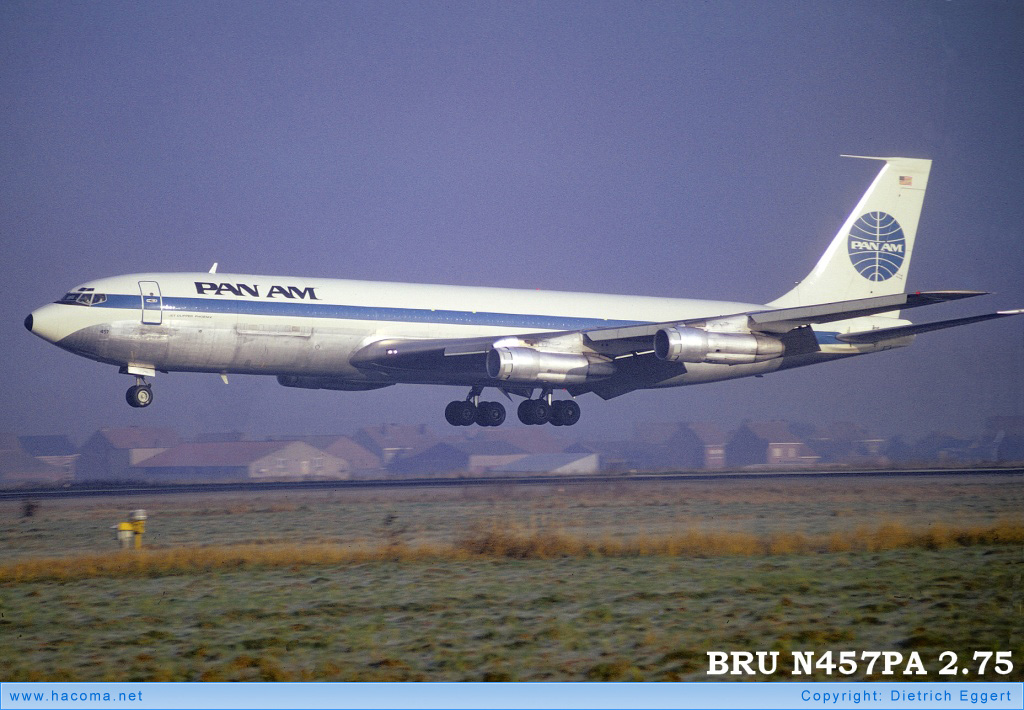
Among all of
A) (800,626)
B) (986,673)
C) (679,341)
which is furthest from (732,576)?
(679,341)

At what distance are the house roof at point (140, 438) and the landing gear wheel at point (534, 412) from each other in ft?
68.1

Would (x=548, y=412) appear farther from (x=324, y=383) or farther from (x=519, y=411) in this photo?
(x=324, y=383)

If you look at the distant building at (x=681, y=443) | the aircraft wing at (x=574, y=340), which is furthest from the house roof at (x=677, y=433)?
the aircraft wing at (x=574, y=340)

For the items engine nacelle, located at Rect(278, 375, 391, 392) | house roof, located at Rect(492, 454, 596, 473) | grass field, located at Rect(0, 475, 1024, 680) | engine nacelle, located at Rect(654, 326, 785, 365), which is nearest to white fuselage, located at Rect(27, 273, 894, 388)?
engine nacelle, located at Rect(278, 375, 391, 392)

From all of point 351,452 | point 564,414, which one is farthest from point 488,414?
point 351,452

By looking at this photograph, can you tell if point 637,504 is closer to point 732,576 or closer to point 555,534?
point 555,534

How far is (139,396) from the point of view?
116ft

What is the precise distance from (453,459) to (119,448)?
1811cm

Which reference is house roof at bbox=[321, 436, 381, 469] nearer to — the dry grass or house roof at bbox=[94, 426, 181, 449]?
house roof at bbox=[94, 426, 181, 449]

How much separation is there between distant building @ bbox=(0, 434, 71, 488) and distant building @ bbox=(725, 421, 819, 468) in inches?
1351

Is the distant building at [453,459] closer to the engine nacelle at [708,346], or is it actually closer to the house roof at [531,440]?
the house roof at [531,440]

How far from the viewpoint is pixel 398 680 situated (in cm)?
1180

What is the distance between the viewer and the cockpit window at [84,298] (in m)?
33.7

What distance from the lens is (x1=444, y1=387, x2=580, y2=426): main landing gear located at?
138 feet
